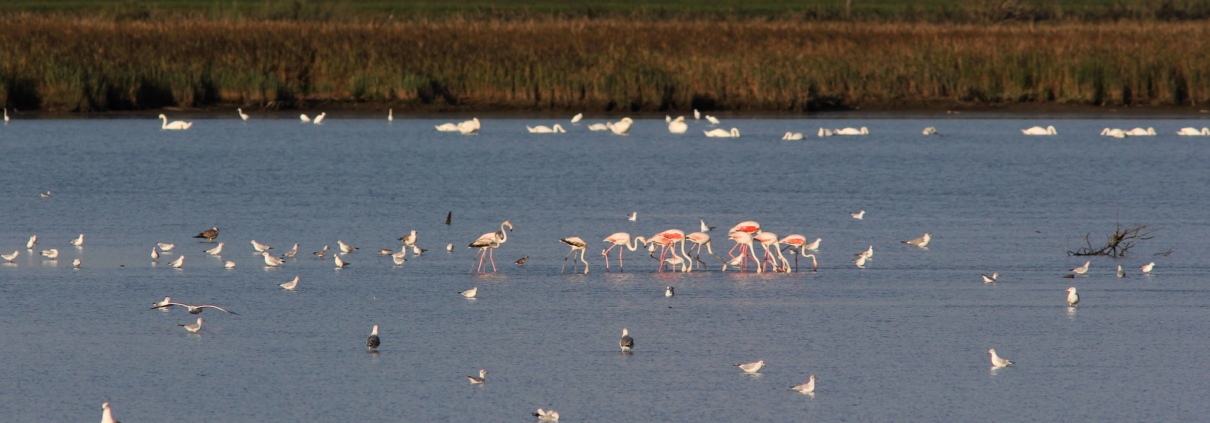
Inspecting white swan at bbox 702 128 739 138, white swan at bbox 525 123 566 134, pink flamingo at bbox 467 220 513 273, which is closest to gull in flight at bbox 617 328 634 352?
pink flamingo at bbox 467 220 513 273

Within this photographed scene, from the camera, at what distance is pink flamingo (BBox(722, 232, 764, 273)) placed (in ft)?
32.1

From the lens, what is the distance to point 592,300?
28.8 feet

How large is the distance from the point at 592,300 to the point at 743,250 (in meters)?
1.70

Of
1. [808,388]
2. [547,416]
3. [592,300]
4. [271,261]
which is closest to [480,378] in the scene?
[547,416]

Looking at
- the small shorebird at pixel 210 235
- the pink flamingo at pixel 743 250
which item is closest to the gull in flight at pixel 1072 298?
the pink flamingo at pixel 743 250

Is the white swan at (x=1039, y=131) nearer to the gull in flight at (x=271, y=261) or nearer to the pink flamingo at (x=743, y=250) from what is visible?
the pink flamingo at (x=743, y=250)

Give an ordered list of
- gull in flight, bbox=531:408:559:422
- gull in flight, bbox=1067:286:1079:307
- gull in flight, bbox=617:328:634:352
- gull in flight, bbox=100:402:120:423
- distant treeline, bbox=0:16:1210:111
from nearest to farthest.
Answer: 1. gull in flight, bbox=100:402:120:423
2. gull in flight, bbox=531:408:559:422
3. gull in flight, bbox=617:328:634:352
4. gull in flight, bbox=1067:286:1079:307
5. distant treeline, bbox=0:16:1210:111

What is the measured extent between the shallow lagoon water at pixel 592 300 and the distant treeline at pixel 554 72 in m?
9.80

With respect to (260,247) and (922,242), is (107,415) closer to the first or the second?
(260,247)

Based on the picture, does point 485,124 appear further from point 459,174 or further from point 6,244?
point 6,244

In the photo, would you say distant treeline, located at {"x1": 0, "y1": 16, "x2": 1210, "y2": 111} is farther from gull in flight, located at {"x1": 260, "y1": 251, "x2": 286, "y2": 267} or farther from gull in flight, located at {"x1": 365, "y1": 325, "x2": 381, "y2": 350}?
gull in flight, located at {"x1": 365, "y1": 325, "x2": 381, "y2": 350}

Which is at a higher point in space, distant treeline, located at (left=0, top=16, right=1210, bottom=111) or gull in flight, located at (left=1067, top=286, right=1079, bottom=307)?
distant treeline, located at (left=0, top=16, right=1210, bottom=111)

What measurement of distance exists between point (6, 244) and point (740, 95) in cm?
1905

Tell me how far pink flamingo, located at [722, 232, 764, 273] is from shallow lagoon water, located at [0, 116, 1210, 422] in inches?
7.6
